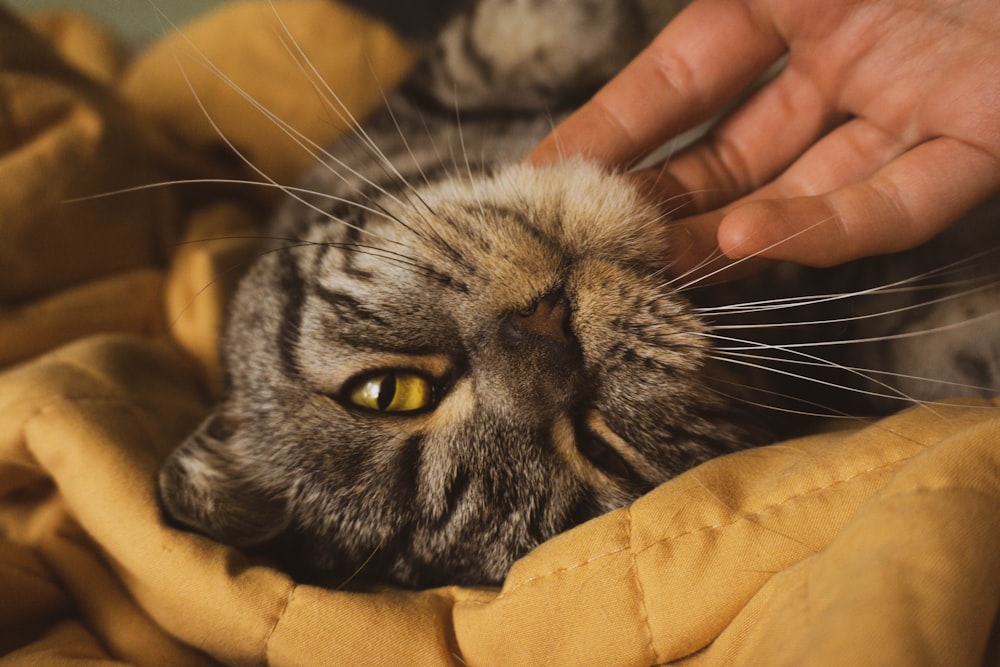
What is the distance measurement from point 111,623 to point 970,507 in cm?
114

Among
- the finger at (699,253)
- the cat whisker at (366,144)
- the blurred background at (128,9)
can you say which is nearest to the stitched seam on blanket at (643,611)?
the finger at (699,253)

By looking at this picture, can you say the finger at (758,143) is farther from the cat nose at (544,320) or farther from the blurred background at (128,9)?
the blurred background at (128,9)

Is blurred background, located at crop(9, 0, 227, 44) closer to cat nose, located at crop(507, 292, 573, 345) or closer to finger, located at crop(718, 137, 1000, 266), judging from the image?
cat nose, located at crop(507, 292, 573, 345)

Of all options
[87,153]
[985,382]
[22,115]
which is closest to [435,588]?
[985,382]

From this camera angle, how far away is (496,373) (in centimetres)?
96

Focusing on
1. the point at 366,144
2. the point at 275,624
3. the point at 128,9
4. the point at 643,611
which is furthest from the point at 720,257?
the point at 128,9

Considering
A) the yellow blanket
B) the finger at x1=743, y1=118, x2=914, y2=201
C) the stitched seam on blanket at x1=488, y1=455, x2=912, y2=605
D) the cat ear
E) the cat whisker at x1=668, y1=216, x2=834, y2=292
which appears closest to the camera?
the yellow blanket

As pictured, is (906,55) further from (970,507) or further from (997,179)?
(970,507)

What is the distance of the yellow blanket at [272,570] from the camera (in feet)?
2.22

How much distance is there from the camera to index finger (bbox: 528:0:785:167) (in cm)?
117

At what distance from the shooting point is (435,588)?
1.04 meters

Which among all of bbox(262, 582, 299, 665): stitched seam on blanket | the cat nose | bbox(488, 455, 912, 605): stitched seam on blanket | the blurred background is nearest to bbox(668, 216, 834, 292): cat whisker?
the cat nose

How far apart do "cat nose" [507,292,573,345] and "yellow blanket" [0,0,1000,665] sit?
9.8 inches

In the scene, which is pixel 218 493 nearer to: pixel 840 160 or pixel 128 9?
pixel 840 160
